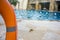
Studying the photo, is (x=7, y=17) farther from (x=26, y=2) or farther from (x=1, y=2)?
(x=26, y=2)

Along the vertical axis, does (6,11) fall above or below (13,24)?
above

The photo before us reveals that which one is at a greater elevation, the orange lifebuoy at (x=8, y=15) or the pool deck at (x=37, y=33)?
the orange lifebuoy at (x=8, y=15)

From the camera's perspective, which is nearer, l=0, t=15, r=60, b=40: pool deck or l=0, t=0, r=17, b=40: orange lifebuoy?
l=0, t=0, r=17, b=40: orange lifebuoy

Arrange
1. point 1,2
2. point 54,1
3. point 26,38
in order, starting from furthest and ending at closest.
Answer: point 54,1
point 26,38
point 1,2

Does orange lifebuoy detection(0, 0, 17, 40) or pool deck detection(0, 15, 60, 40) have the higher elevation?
orange lifebuoy detection(0, 0, 17, 40)

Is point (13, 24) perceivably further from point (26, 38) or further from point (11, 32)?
point (26, 38)

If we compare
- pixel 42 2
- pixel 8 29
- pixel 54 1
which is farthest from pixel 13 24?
pixel 42 2

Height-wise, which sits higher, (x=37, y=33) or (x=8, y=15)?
(x=8, y=15)

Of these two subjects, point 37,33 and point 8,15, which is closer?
point 8,15

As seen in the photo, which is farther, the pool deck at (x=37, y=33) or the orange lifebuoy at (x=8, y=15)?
the pool deck at (x=37, y=33)

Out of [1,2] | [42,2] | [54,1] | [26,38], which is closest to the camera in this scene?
[1,2]

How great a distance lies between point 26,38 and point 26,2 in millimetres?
19603

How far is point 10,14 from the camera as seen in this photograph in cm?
176

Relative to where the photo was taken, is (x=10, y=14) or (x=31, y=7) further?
(x=31, y=7)
